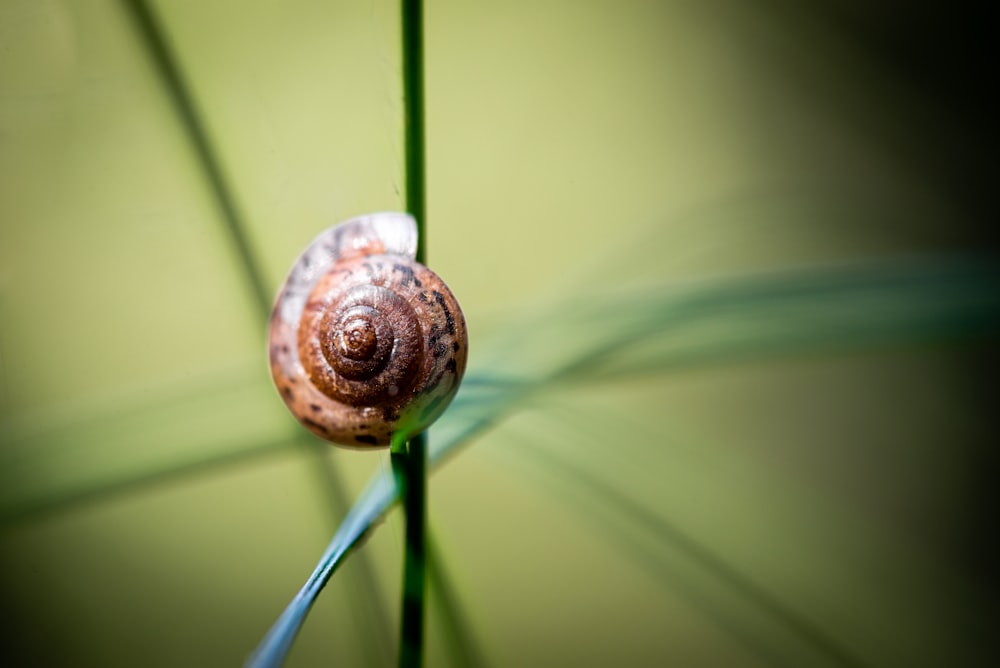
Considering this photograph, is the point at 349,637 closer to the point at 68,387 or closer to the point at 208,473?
the point at 208,473

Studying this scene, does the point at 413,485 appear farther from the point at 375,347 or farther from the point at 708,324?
the point at 708,324

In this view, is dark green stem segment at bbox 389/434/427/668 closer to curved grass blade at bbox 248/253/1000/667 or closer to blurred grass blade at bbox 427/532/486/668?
curved grass blade at bbox 248/253/1000/667

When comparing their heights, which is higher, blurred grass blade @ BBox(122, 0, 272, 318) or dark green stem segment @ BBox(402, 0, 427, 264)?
blurred grass blade @ BBox(122, 0, 272, 318)

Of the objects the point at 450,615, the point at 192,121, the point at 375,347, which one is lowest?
the point at 450,615

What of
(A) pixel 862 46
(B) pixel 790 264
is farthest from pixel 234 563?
(A) pixel 862 46

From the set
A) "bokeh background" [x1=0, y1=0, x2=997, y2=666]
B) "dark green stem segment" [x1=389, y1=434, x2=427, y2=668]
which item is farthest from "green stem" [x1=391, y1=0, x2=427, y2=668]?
"bokeh background" [x1=0, y1=0, x2=997, y2=666]

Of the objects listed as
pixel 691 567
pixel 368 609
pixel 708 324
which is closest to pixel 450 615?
pixel 368 609
